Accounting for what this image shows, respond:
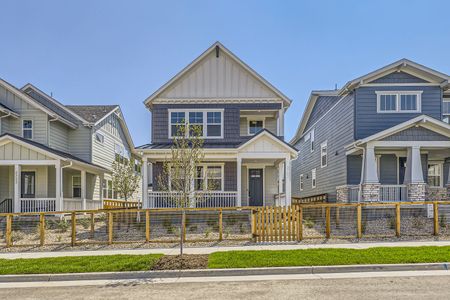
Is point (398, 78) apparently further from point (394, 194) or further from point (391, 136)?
point (394, 194)

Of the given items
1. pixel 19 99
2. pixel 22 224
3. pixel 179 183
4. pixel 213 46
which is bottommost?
pixel 22 224

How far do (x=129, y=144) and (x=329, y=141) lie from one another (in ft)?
57.5

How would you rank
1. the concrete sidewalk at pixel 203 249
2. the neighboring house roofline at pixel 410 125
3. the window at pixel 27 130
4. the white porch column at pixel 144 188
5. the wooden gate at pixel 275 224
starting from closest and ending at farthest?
the concrete sidewalk at pixel 203 249, the wooden gate at pixel 275 224, the neighboring house roofline at pixel 410 125, the white porch column at pixel 144 188, the window at pixel 27 130

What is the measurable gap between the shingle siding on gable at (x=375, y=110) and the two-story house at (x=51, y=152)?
15.0 metres

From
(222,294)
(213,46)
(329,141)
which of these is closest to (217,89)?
(213,46)

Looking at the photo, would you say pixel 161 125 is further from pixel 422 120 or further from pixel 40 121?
pixel 422 120

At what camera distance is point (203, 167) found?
67.6ft

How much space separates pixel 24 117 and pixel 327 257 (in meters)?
19.0

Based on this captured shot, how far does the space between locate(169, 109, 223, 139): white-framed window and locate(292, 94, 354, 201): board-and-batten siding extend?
6726mm

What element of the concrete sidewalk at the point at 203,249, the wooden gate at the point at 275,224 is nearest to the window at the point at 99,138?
the concrete sidewalk at the point at 203,249

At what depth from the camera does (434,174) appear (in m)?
20.8

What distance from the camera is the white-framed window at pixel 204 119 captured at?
2014 centimetres

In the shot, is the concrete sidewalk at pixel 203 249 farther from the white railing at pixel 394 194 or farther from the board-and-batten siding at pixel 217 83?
the board-and-batten siding at pixel 217 83

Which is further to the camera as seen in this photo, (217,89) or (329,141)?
(329,141)
